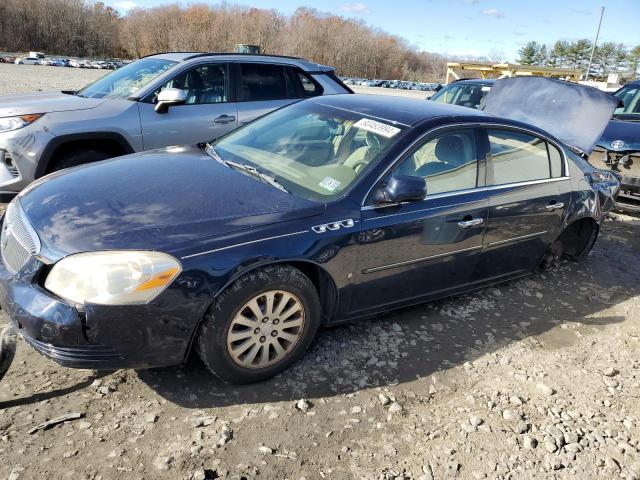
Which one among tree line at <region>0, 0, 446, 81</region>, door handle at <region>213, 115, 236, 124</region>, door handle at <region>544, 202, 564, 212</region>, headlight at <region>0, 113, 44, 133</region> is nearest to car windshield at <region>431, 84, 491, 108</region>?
door handle at <region>213, 115, 236, 124</region>

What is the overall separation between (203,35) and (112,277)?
91762mm

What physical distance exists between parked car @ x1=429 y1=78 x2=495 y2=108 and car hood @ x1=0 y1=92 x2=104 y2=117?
6900 millimetres

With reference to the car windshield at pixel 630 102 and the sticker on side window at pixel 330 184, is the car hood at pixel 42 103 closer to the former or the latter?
the sticker on side window at pixel 330 184

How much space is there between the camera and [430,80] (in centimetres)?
7788

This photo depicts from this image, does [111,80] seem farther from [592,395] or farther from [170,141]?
[592,395]

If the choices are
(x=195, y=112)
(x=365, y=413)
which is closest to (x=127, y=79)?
(x=195, y=112)

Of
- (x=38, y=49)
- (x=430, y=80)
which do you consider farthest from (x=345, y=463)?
(x=38, y=49)

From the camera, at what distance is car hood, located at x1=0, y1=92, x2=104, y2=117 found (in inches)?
190

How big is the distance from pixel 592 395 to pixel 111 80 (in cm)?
584

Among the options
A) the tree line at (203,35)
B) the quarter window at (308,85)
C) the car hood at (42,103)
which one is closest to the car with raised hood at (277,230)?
the car hood at (42,103)

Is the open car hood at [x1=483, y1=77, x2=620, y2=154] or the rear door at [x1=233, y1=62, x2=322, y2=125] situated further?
the rear door at [x1=233, y1=62, x2=322, y2=125]

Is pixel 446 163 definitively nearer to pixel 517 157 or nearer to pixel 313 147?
pixel 517 157

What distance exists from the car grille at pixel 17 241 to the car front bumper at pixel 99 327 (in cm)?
7

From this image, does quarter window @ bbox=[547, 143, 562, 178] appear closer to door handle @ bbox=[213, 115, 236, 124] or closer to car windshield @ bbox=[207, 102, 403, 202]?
car windshield @ bbox=[207, 102, 403, 202]
